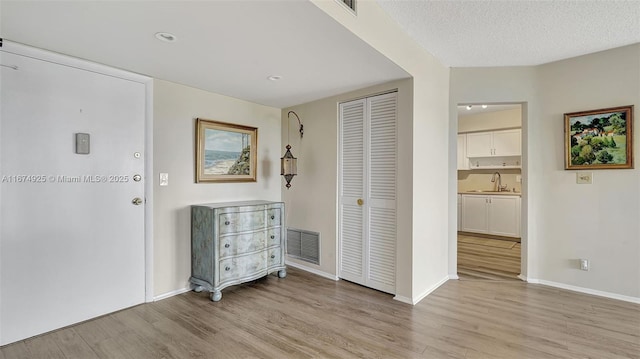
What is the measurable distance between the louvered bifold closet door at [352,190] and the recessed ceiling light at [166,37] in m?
1.96

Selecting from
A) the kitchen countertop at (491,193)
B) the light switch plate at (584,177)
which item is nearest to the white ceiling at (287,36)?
the light switch plate at (584,177)

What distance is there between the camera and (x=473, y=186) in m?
6.65

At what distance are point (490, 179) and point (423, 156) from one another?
14.0ft

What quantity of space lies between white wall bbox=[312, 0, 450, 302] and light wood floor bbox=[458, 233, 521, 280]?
0.60m

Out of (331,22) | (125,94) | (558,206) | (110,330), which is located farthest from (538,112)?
(110,330)

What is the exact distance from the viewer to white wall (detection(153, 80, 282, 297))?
2992 mm

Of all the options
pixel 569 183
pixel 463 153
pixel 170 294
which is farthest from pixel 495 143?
pixel 170 294

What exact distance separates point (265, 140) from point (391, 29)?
2.19m

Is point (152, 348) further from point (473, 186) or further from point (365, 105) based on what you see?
point (473, 186)

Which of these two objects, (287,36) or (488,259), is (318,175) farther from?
(488,259)

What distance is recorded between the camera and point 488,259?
4.43 meters

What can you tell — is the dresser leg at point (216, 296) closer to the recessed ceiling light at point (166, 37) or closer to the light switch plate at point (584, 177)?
the recessed ceiling light at point (166, 37)

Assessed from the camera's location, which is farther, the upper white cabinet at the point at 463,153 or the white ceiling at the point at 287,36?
the upper white cabinet at the point at 463,153

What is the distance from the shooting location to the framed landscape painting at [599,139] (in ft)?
9.76
